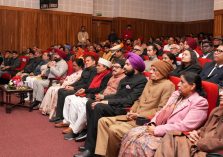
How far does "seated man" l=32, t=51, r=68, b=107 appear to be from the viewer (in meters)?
6.37

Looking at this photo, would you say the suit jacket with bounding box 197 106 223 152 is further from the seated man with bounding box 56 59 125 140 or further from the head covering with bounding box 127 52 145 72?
the seated man with bounding box 56 59 125 140

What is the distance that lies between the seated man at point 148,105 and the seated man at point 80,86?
168 centimetres

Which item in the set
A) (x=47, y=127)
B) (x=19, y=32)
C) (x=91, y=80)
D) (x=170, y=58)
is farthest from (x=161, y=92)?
(x=19, y=32)

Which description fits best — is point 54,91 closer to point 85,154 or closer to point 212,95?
point 85,154

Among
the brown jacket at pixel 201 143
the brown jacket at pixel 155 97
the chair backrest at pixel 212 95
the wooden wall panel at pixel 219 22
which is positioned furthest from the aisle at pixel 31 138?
the wooden wall panel at pixel 219 22

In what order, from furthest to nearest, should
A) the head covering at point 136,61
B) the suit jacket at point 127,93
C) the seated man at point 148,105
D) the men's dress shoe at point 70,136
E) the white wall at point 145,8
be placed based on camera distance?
the white wall at point 145,8 < the men's dress shoe at point 70,136 < the head covering at point 136,61 < the suit jacket at point 127,93 < the seated man at point 148,105

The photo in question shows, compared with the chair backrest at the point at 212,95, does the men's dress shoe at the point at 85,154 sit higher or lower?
lower

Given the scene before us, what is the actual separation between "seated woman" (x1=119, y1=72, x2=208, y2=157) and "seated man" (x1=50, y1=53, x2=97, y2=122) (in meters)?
2.24

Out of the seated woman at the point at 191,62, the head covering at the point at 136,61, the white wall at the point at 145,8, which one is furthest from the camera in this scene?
the white wall at the point at 145,8

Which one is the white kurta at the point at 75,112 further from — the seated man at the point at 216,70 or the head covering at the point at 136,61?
the seated man at the point at 216,70

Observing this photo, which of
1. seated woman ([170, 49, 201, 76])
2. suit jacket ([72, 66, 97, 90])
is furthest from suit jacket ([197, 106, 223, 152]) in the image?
suit jacket ([72, 66, 97, 90])

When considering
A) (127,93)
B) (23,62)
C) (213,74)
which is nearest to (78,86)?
(127,93)

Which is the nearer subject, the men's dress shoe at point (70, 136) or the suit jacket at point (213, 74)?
the suit jacket at point (213, 74)

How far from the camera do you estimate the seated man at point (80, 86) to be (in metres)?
5.19
